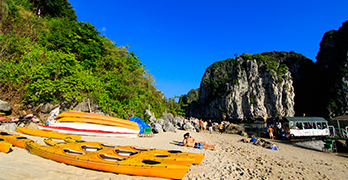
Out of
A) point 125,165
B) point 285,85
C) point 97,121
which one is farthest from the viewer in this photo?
point 285,85

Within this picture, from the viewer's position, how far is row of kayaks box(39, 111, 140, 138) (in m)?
8.70

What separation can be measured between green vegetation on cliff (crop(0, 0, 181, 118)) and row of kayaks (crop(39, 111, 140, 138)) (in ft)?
7.89

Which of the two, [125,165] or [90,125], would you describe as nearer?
[125,165]

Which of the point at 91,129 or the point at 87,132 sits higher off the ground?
the point at 91,129

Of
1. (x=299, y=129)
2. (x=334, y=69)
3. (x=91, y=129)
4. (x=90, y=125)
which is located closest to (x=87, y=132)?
(x=91, y=129)

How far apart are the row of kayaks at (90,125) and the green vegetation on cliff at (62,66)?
2405mm

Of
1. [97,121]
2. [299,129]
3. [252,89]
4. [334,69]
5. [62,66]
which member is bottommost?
[299,129]

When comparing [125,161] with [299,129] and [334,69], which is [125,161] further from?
[334,69]

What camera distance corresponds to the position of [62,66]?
11.0 metres

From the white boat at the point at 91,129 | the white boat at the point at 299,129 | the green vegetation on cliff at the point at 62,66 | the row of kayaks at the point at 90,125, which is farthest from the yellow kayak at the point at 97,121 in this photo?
the white boat at the point at 299,129

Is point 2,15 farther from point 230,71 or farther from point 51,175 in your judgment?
point 230,71

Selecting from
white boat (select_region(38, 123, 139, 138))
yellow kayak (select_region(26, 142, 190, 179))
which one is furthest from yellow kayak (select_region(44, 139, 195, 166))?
white boat (select_region(38, 123, 139, 138))

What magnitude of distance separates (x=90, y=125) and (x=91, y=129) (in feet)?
0.88

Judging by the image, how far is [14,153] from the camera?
4.73m
